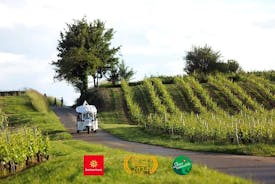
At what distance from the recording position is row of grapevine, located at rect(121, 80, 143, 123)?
42.2m

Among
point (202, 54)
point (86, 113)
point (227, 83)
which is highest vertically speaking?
point (202, 54)

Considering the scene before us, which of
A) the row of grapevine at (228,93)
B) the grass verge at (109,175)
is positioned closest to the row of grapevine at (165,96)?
the row of grapevine at (228,93)

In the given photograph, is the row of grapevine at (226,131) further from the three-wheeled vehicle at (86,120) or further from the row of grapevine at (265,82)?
the row of grapevine at (265,82)

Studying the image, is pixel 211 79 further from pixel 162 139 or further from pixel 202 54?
pixel 162 139

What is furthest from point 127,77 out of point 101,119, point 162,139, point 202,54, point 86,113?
point 162,139

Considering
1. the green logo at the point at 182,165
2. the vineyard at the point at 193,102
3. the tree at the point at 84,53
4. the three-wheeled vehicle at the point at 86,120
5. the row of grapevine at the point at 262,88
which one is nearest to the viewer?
the green logo at the point at 182,165

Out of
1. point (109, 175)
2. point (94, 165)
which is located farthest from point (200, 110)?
point (94, 165)

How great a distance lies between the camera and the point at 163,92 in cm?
4978

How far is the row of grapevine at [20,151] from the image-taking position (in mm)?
16969

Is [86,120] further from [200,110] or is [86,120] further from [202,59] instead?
[202,59]

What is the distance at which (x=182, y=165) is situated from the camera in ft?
35.5

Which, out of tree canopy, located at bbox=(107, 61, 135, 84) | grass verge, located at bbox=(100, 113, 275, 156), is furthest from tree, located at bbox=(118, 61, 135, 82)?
grass verge, located at bbox=(100, 113, 275, 156)

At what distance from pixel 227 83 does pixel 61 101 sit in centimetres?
2956

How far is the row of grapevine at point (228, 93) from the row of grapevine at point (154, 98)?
20.8 ft
